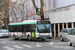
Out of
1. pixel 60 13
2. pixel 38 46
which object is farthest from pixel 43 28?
pixel 60 13

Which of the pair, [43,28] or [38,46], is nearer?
[38,46]

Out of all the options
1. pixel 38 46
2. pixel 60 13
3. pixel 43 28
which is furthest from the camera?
pixel 60 13

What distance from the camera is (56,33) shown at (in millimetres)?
35844

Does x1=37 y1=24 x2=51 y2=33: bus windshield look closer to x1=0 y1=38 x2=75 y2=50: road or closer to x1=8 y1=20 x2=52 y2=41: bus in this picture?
x1=8 y1=20 x2=52 y2=41: bus

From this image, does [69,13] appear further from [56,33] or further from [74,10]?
[56,33]

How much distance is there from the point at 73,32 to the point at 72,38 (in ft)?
2.02

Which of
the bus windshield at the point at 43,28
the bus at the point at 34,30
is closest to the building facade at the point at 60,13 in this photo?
the bus windshield at the point at 43,28

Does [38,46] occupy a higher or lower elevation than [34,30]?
lower

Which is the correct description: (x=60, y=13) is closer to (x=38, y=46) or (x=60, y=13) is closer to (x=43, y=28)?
(x=43, y=28)

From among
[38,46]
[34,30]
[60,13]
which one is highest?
[60,13]

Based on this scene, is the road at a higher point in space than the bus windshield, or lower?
lower

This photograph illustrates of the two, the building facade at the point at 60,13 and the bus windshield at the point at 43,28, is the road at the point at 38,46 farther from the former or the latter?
the building facade at the point at 60,13

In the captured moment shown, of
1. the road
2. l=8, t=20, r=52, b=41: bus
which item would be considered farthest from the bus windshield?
the road

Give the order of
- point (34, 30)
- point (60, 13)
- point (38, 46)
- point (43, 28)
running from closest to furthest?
1. point (38, 46)
2. point (43, 28)
3. point (34, 30)
4. point (60, 13)
